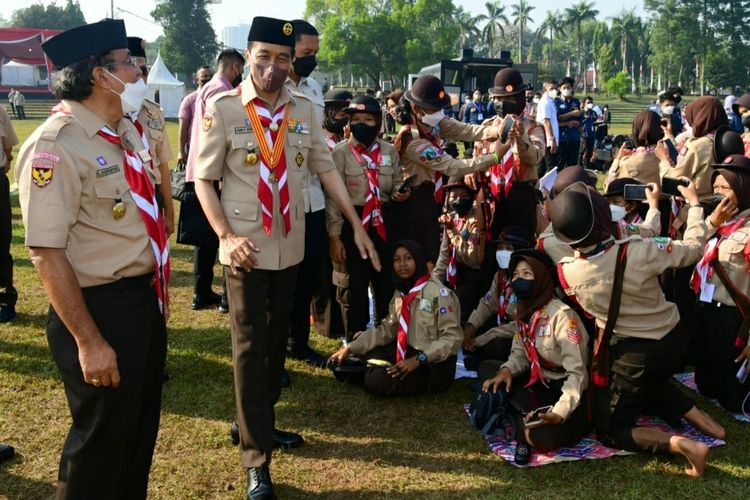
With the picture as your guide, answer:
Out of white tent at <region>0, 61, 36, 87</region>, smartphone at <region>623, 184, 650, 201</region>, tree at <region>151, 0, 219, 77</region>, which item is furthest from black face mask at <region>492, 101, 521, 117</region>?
tree at <region>151, 0, 219, 77</region>

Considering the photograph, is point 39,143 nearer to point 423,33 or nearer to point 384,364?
point 384,364

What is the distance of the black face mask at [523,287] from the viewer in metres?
4.13

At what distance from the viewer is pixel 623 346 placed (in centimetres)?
383

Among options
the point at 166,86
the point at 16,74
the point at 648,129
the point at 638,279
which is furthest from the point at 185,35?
the point at 638,279

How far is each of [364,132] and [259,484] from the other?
263cm

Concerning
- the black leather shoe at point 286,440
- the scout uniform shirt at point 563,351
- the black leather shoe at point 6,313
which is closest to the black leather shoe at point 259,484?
A: the black leather shoe at point 286,440

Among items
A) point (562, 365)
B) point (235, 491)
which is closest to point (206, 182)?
point (235, 491)

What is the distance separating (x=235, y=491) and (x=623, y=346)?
2.27m

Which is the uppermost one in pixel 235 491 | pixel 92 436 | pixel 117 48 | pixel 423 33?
pixel 423 33

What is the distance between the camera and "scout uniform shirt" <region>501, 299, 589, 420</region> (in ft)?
12.6

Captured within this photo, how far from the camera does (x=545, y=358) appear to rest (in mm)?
4125

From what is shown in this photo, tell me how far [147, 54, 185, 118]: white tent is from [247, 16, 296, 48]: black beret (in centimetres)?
3257

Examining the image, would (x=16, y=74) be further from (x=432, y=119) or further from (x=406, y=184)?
(x=406, y=184)

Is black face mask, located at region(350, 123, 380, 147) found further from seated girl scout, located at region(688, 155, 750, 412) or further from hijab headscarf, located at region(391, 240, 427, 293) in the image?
seated girl scout, located at region(688, 155, 750, 412)
